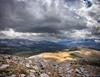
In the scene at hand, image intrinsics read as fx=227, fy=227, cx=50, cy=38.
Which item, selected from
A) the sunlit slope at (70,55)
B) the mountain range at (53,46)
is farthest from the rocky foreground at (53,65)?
the mountain range at (53,46)

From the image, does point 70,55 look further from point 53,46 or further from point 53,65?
point 53,46

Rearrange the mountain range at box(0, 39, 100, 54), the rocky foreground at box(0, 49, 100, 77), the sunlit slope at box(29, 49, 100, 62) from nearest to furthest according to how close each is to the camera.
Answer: the rocky foreground at box(0, 49, 100, 77) → the sunlit slope at box(29, 49, 100, 62) → the mountain range at box(0, 39, 100, 54)

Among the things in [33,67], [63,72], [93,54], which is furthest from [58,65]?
[93,54]

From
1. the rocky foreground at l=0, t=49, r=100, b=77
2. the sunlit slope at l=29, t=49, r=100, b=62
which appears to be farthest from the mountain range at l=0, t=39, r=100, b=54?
the rocky foreground at l=0, t=49, r=100, b=77

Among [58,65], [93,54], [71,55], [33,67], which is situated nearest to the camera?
[33,67]

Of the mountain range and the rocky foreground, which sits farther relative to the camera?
the mountain range

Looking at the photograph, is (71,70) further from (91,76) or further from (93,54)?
(93,54)

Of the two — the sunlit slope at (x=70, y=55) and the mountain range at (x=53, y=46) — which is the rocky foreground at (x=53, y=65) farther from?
the mountain range at (x=53, y=46)

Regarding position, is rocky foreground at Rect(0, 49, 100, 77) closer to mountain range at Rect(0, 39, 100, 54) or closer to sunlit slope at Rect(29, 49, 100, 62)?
sunlit slope at Rect(29, 49, 100, 62)
